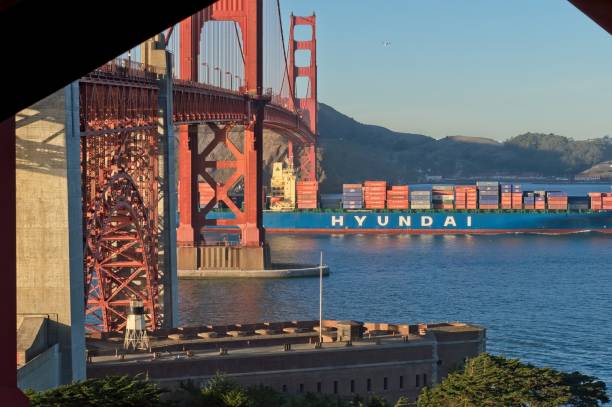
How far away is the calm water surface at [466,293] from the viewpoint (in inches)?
1483

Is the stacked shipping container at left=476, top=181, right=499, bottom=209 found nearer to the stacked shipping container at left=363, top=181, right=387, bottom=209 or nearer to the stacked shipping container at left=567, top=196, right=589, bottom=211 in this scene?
the stacked shipping container at left=567, top=196, right=589, bottom=211

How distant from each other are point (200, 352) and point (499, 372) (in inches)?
262

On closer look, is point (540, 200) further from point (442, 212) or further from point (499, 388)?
point (499, 388)

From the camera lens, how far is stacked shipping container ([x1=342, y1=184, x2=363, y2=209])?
90188 millimetres

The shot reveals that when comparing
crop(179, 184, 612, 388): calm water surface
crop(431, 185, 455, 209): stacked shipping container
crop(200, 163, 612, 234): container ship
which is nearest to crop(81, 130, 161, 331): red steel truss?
crop(179, 184, 612, 388): calm water surface

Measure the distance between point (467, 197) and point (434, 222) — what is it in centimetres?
304

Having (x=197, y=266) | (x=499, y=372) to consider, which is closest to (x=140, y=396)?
(x=499, y=372)

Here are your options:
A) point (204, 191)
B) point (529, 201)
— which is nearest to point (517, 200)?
point (529, 201)

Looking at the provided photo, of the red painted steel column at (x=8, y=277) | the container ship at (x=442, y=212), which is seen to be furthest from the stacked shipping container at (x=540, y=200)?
the red painted steel column at (x=8, y=277)

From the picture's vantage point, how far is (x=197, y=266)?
2296 inches

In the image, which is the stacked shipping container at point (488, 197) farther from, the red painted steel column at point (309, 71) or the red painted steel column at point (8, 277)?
the red painted steel column at point (8, 277)

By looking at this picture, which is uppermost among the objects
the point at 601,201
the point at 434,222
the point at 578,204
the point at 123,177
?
the point at 123,177

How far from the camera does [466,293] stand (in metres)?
51.4

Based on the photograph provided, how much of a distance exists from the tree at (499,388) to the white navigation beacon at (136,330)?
623 cm
